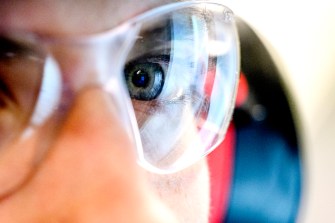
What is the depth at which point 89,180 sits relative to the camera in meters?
0.44

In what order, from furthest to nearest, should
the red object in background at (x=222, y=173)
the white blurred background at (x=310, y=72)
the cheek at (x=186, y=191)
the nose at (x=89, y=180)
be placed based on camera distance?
the white blurred background at (x=310, y=72) < the red object in background at (x=222, y=173) < the cheek at (x=186, y=191) < the nose at (x=89, y=180)

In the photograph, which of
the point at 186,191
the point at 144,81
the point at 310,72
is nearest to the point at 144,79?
the point at 144,81

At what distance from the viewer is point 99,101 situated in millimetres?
481

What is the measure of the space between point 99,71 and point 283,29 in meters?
0.63

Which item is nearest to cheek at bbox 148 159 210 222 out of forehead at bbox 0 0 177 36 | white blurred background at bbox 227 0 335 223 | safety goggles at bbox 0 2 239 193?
safety goggles at bbox 0 2 239 193

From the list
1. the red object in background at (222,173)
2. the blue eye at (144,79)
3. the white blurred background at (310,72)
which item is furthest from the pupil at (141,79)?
the white blurred background at (310,72)

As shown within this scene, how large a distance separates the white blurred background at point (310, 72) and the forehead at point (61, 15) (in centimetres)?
49

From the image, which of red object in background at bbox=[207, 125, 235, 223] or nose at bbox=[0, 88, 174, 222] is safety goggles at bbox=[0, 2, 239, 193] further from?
red object in background at bbox=[207, 125, 235, 223]

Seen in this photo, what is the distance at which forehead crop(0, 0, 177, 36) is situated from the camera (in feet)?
1.50

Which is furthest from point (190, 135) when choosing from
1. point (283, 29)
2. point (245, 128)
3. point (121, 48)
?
point (283, 29)

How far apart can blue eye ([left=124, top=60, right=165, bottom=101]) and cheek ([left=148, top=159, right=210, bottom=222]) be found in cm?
8

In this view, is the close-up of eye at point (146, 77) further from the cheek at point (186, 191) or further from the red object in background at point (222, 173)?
the red object in background at point (222, 173)

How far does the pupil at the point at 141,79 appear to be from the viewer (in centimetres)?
56

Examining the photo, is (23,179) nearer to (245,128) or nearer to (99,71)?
(99,71)
